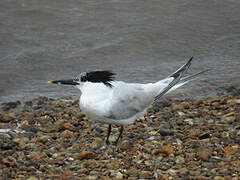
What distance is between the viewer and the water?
912cm

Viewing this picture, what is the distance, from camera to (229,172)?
4.55 metres

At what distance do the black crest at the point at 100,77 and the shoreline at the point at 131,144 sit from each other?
2.70 feet

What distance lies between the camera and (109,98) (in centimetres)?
554

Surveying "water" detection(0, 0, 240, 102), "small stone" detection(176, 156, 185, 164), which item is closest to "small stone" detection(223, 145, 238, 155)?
"small stone" detection(176, 156, 185, 164)

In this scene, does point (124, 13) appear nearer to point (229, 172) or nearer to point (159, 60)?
point (159, 60)

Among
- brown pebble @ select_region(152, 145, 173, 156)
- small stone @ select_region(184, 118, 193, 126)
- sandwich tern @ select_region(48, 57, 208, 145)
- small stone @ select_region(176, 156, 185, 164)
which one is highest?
sandwich tern @ select_region(48, 57, 208, 145)

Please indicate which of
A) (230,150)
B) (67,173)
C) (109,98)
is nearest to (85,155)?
(67,173)

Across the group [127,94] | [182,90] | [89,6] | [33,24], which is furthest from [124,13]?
[127,94]

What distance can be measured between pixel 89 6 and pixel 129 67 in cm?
393

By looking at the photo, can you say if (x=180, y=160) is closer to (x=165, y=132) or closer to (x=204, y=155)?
(x=204, y=155)

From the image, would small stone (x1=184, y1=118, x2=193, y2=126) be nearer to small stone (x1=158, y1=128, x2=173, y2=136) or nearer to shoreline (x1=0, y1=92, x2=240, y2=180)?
shoreline (x1=0, y1=92, x2=240, y2=180)

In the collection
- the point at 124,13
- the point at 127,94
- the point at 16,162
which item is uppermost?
the point at 124,13

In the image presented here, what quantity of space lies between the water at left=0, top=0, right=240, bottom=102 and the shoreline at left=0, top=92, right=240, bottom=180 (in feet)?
4.25

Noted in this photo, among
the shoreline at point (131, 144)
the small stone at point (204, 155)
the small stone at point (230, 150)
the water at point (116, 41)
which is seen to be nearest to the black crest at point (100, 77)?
the shoreline at point (131, 144)
